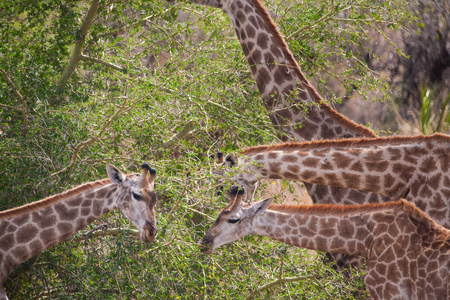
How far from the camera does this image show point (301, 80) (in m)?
8.07

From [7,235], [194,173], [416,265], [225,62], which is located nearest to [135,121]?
[194,173]

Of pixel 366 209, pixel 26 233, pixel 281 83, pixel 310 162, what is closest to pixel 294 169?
→ pixel 310 162

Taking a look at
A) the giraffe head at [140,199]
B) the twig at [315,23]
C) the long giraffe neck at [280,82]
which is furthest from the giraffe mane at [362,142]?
the twig at [315,23]

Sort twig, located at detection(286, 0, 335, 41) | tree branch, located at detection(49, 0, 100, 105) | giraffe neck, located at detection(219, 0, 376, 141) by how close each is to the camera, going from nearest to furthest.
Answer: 1. giraffe neck, located at detection(219, 0, 376, 141)
2. tree branch, located at detection(49, 0, 100, 105)
3. twig, located at detection(286, 0, 335, 41)

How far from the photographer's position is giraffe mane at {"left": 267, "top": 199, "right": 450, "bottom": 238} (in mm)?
5672

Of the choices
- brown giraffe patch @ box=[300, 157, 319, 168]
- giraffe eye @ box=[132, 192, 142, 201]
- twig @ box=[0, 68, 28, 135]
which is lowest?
brown giraffe patch @ box=[300, 157, 319, 168]

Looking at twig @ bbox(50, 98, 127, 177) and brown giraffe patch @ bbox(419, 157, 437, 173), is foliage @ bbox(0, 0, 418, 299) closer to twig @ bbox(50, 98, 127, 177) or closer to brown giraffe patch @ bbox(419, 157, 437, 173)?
twig @ bbox(50, 98, 127, 177)

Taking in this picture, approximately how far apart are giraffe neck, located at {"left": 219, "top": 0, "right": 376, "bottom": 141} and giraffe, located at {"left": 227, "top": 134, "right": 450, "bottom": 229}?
85cm

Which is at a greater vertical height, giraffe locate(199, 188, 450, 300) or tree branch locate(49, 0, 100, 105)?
tree branch locate(49, 0, 100, 105)

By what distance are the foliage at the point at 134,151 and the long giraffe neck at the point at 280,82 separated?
28cm

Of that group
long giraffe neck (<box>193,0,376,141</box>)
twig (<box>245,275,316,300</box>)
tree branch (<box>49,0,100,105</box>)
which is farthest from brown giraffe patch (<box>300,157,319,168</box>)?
tree branch (<box>49,0,100,105</box>)

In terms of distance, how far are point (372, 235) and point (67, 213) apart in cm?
294

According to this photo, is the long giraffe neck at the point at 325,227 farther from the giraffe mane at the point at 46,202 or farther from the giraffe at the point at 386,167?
the giraffe mane at the point at 46,202

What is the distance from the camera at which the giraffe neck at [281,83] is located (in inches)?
307
